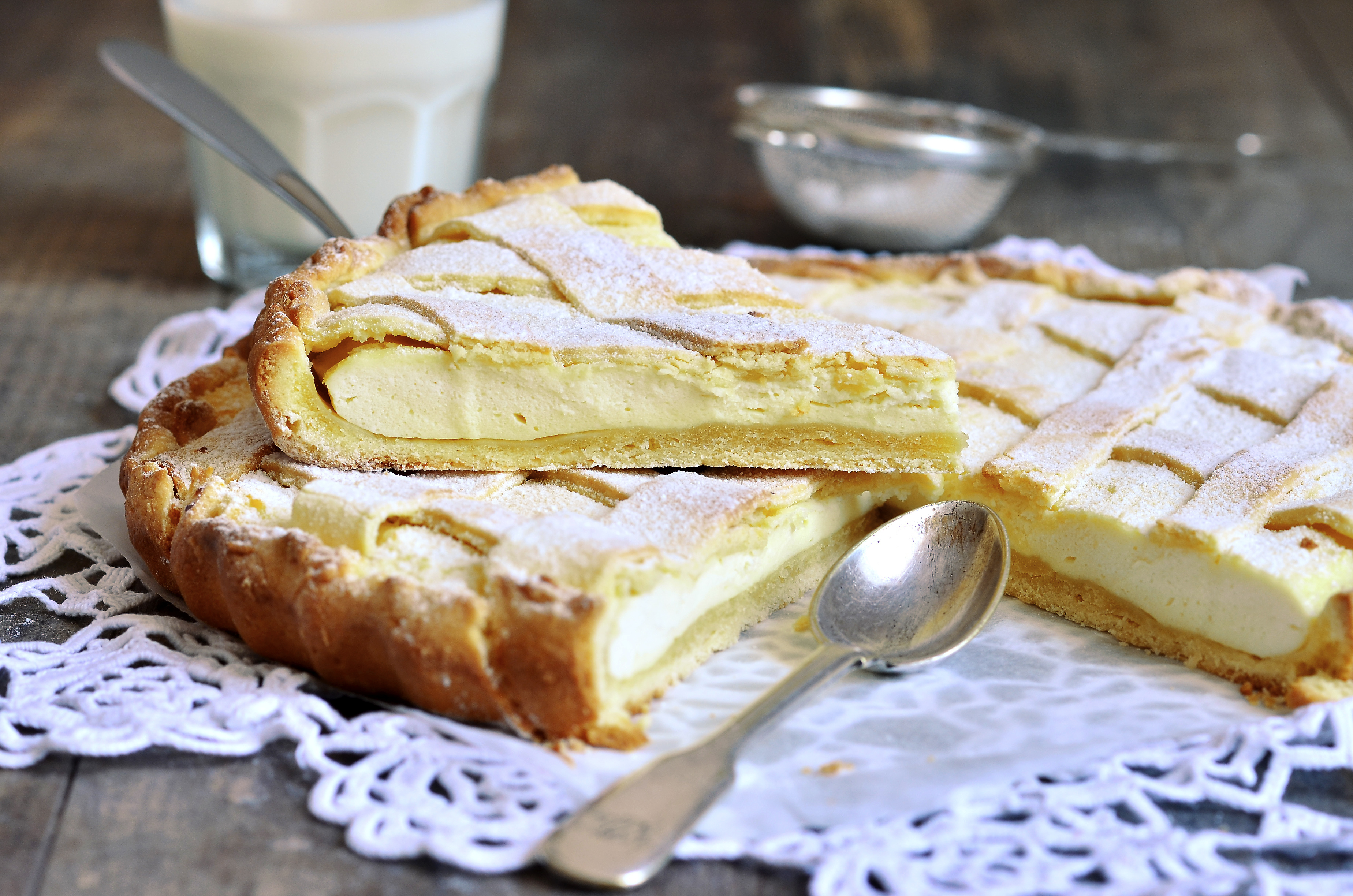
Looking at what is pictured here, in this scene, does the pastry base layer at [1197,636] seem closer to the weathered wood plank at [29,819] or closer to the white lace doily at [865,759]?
the white lace doily at [865,759]

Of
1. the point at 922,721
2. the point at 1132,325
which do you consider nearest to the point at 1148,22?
the point at 1132,325

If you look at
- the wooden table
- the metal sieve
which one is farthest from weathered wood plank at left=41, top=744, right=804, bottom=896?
the metal sieve

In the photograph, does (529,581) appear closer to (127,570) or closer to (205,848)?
A: (205,848)

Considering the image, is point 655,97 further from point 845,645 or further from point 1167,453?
point 845,645

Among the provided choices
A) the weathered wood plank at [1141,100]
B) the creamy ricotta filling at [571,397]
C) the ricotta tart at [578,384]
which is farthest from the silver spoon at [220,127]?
the weathered wood plank at [1141,100]

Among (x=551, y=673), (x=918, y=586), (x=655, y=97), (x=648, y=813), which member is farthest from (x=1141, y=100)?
(x=648, y=813)
